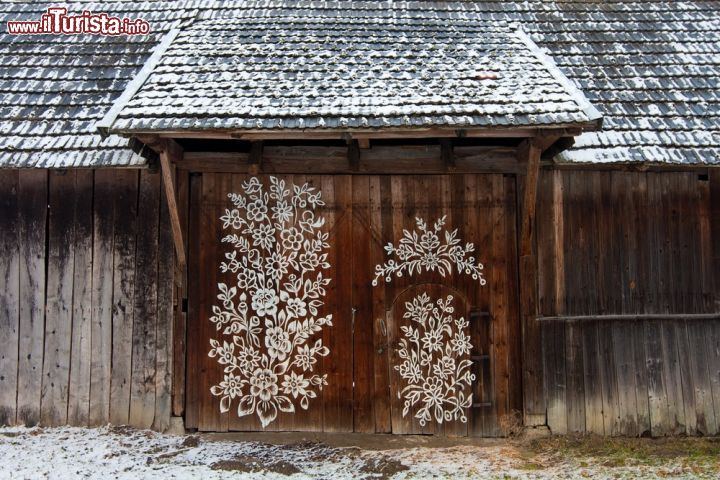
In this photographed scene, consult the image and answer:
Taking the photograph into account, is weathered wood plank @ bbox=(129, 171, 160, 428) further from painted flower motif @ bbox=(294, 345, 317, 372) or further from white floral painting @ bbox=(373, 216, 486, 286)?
white floral painting @ bbox=(373, 216, 486, 286)

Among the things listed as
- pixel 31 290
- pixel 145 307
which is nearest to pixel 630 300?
pixel 145 307

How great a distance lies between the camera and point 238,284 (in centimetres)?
500

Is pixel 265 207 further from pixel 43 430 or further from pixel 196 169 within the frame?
pixel 43 430

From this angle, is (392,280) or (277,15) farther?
(277,15)

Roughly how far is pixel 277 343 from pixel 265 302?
1.34 ft

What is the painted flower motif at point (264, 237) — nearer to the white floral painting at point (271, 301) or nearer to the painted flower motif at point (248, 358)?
the white floral painting at point (271, 301)

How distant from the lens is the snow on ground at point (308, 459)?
4207 millimetres

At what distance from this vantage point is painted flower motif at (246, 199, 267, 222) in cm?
504

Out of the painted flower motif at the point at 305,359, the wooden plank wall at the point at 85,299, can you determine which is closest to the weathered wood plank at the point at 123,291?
the wooden plank wall at the point at 85,299

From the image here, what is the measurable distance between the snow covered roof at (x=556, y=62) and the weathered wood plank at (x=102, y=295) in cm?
51

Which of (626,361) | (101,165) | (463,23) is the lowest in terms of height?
(626,361)

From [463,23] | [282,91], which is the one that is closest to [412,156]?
[282,91]

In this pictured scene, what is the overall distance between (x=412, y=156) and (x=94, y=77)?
11.4ft

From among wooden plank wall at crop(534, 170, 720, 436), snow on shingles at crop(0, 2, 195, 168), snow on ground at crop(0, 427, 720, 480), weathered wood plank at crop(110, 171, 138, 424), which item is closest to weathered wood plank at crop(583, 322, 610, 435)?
wooden plank wall at crop(534, 170, 720, 436)
